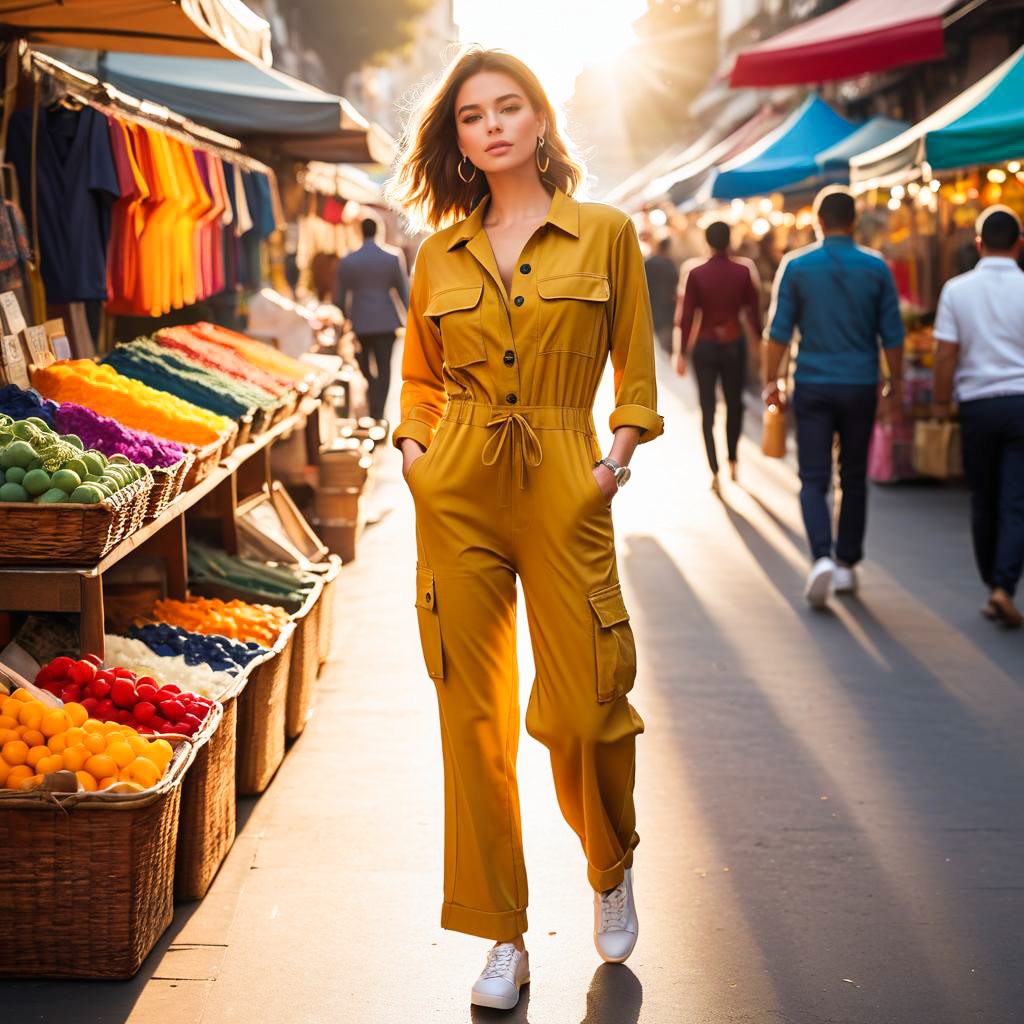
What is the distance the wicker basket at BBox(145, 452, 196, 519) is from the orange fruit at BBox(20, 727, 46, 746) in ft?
3.98

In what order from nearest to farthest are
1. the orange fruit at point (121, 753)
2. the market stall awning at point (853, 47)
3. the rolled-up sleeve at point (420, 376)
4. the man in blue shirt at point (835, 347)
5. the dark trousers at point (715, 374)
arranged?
the rolled-up sleeve at point (420, 376)
the orange fruit at point (121, 753)
the man in blue shirt at point (835, 347)
the dark trousers at point (715, 374)
the market stall awning at point (853, 47)

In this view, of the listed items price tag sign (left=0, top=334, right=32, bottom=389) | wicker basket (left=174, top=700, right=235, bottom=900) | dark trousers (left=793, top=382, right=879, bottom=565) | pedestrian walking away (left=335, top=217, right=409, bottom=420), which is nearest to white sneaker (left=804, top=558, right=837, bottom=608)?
dark trousers (left=793, top=382, right=879, bottom=565)

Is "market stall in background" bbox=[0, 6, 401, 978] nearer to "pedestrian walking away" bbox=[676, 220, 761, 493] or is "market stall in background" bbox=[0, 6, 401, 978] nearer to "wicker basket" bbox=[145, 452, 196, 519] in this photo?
"wicker basket" bbox=[145, 452, 196, 519]

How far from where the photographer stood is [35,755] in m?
3.89

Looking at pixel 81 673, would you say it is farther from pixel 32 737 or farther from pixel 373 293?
pixel 373 293

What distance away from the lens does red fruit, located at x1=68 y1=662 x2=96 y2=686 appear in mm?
4402

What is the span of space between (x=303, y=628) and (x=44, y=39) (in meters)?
3.03

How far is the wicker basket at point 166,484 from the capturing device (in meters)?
5.07

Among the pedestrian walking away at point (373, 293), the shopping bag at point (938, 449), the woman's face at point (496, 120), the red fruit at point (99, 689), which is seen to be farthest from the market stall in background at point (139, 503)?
the shopping bag at point (938, 449)

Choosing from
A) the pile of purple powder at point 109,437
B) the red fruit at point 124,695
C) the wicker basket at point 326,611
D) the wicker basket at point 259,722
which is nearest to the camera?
the red fruit at point 124,695

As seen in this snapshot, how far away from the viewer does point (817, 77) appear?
52.7 ft

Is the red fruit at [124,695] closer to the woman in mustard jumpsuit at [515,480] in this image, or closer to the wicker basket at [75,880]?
the wicker basket at [75,880]

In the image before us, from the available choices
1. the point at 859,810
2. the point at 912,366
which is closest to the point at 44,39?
the point at 859,810

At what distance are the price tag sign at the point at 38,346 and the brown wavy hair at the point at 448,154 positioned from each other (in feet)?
9.36
